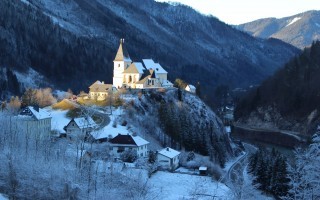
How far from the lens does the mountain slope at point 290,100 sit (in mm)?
102688

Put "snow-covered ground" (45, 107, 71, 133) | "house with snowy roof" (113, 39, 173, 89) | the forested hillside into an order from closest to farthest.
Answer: "snow-covered ground" (45, 107, 71, 133) → the forested hillside → "house with snowy roof" (113, 39, 173, 89)

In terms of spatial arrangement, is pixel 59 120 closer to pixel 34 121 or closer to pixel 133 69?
pixel 34 121

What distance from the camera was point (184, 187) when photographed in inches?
1486

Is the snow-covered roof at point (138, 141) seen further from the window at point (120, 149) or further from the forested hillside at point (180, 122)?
the forested hillside at point (180, 122)

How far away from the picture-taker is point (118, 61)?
68.5 metres

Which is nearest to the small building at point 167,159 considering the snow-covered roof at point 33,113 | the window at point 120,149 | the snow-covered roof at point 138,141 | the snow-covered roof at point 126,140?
the snow-covered roof at point 138,141

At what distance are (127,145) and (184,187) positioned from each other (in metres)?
10.7

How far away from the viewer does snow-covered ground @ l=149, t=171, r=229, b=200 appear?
34438mm

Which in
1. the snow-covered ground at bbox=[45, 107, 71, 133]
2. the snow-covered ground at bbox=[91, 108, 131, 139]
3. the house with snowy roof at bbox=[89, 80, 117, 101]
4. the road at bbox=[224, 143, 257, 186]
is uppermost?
the house with snowy roof at bbox=[89, 80, 117, 101]

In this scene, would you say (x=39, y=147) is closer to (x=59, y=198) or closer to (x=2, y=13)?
(x=59, y=198)

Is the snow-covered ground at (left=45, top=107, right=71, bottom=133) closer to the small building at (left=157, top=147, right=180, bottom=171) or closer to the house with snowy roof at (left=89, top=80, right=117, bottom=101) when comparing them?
the house with snowy roof at (left=89, top=80, right=117, bottom=101)

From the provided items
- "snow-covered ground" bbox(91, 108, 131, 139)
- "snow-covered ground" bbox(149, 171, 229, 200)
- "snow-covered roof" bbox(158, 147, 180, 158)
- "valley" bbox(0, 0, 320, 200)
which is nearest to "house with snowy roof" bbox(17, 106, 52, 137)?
"valley" bbox(0, 0, 320, 200)

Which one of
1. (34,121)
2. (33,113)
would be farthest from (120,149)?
(33,113)

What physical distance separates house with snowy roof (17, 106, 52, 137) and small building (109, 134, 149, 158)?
6215mm
